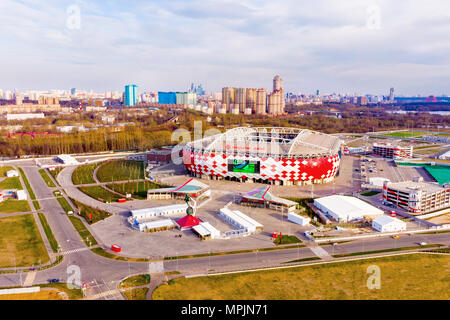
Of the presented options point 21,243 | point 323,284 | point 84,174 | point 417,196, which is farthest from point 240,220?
point 84,174

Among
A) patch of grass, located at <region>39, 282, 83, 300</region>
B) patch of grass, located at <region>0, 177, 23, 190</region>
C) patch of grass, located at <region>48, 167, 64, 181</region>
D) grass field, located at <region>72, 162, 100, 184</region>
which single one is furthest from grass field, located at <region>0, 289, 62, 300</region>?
patch of grass, located at <region>48, 167, 64, 181</region>

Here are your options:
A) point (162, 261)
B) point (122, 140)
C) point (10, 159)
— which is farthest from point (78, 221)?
point (122, 140)

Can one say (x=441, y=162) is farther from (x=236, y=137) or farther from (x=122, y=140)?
(x=122, y=140)

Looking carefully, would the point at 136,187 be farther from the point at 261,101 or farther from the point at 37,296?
the point at 261,101

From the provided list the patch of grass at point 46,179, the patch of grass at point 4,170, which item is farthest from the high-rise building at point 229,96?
the patch of grass at point 46,179

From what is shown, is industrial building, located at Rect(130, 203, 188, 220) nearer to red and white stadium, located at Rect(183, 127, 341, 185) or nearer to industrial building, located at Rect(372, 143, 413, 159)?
red and white stadium, located at Rect(183, 127, 341, 185)
